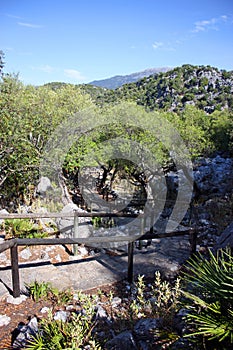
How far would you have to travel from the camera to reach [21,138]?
26.9ft

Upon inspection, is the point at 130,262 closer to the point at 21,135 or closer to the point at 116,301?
the point at 116,301

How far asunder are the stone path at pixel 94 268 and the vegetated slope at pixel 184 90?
3526cm

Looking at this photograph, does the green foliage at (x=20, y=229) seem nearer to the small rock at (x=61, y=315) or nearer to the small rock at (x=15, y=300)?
the small rock at (x=15, y=300)

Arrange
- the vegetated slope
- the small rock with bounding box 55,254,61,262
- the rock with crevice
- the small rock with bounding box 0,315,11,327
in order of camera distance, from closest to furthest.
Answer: the small rock with bounding box 0,315,11,327 < the rock with crevice < the small rock with bounding box 55,254,61,262 < the vegetated slope

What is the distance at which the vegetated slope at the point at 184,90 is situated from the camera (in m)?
41.7

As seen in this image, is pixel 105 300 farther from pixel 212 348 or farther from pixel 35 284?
pixel 212 348

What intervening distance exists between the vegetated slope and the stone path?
35263mm

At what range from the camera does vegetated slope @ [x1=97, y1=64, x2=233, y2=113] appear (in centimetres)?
4172

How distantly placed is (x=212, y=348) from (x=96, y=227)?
6.15 metres

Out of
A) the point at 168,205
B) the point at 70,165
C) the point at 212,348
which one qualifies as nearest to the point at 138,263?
the point at 212,348

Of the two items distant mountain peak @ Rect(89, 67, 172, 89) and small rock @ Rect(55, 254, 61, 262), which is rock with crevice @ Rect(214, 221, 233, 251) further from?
distant mountain peak @ Rect(89, 67, 172, 89)

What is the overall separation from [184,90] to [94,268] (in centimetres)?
4681

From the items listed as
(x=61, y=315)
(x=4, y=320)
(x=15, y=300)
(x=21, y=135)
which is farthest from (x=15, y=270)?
(x=21, y=135)

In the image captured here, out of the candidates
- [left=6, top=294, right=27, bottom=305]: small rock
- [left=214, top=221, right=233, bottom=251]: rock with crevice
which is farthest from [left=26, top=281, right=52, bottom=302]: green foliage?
[left=214, top=221, right=233, bottom=251]: rock with crevice
